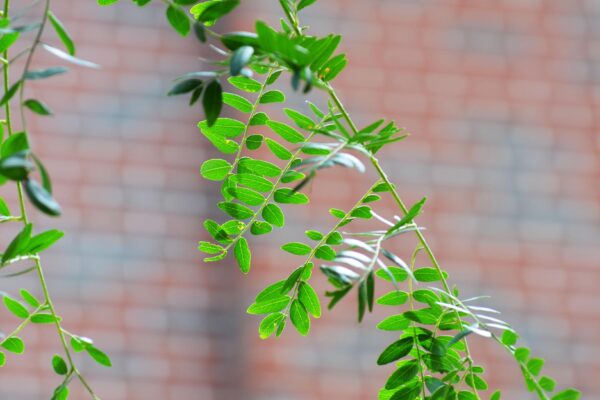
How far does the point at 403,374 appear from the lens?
0.51 metres

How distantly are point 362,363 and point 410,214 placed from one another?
194cm

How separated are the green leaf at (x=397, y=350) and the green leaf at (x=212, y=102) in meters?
0.18

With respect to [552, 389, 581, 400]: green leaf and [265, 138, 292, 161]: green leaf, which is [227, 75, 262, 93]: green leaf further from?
[552, 389, 581, 400]: green leaf

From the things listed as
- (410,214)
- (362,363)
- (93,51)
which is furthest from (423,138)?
(410,214)

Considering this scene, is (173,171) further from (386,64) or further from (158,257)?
(386,64)

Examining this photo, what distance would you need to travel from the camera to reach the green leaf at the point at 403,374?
1.67ft

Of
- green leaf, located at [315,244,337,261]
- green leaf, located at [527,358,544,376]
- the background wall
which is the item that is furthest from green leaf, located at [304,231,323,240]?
the background wall

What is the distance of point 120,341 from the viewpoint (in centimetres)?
233

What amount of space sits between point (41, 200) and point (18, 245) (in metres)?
0.13

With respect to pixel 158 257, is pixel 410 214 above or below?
above

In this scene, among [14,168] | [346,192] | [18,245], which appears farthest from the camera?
[346,192]

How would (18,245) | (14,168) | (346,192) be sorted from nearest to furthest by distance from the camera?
1. (14,168)
2. (18,245)
3. (346,192)

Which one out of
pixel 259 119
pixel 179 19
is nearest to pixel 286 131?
pixel 259 119

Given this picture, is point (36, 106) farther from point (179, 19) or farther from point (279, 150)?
point (279, 150)
